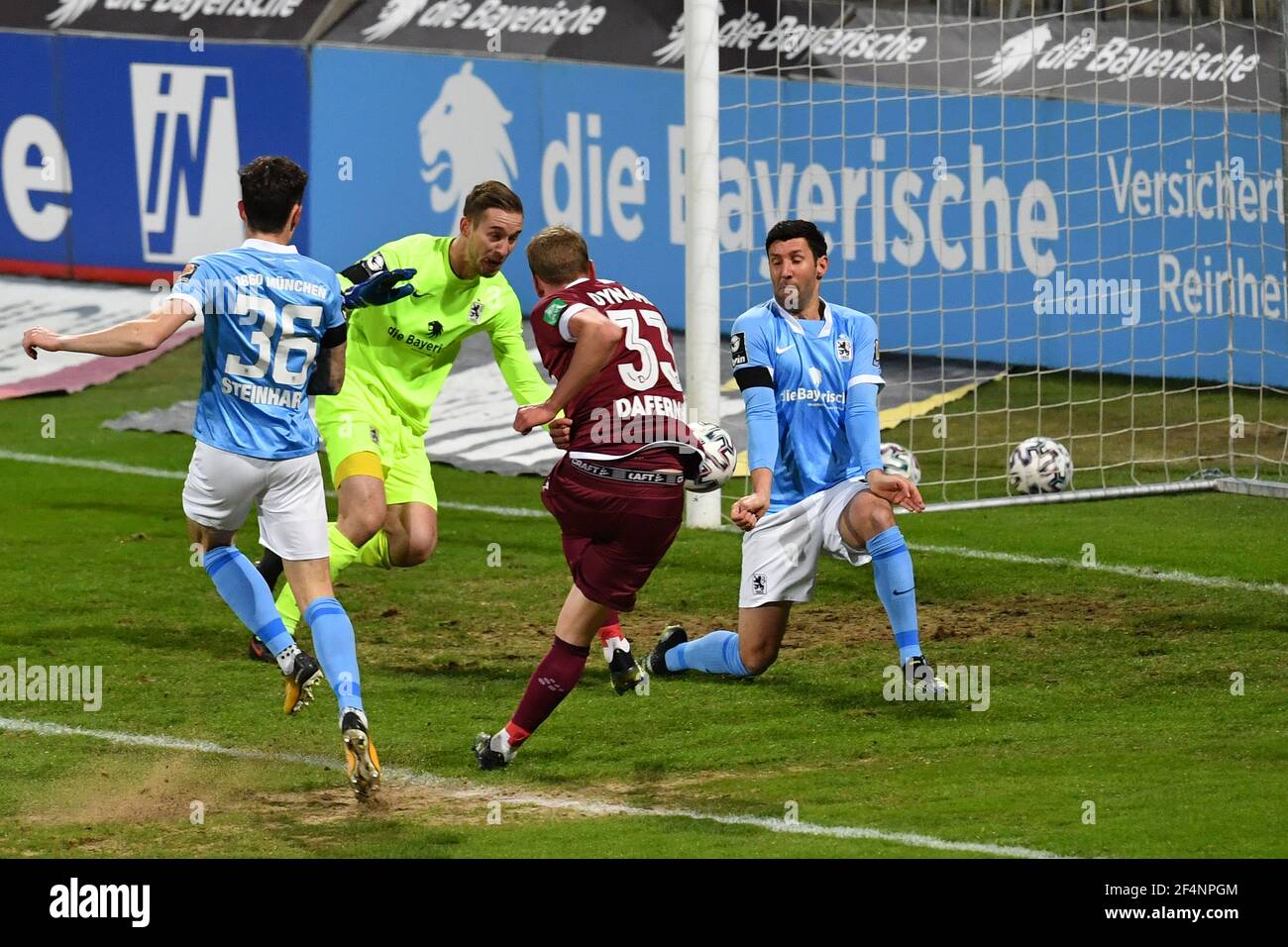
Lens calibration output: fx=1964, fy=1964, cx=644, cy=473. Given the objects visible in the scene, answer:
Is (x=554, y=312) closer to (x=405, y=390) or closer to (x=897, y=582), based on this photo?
(x=897, y=582)

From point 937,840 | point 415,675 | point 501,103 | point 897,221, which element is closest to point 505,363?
point 415,675

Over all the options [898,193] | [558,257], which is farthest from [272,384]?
[898,193]

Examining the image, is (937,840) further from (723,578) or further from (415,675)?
(723,578)

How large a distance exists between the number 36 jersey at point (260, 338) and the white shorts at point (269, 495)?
0.05 m

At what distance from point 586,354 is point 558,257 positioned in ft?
1.43

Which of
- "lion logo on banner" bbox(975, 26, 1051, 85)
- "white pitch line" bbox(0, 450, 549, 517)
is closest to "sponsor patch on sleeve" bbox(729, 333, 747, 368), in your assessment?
"white pitch line" bbox(0, 450, 549, 517)

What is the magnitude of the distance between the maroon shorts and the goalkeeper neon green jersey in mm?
1602

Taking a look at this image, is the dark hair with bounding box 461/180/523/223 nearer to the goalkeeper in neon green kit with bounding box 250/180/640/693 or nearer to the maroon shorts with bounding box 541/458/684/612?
the goalkeeper in neon green kit with bounding box 250/180/640/693

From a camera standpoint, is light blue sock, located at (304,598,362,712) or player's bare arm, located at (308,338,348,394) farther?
player's bare arm, located at (308,338,348,394)

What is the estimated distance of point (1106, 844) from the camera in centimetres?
546

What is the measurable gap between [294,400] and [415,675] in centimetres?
198

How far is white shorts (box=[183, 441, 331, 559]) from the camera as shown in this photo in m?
6.61

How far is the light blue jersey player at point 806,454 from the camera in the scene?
293 inches
